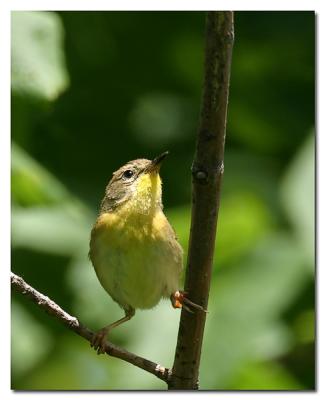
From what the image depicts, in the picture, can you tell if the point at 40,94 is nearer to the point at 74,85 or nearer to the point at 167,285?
the point at 167,285

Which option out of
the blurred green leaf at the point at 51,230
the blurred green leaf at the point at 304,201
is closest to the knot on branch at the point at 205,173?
the blurred green leaf at the point at 304,201

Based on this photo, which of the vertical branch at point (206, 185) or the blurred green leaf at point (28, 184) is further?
the blurred green leaf at point (28, 184)

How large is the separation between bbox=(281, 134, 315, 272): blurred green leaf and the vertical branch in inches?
35.3

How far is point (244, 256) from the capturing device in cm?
361

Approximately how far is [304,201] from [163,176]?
105 centimetres

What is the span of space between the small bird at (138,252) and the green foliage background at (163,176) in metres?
0.23

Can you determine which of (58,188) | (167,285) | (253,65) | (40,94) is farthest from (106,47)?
(167,285)

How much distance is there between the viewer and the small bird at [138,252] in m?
3.23

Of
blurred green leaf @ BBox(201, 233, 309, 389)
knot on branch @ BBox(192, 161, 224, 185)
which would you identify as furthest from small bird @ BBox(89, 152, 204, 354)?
knot on branch @ BBox(192, 161, 224, 185)

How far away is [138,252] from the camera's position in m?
3.25

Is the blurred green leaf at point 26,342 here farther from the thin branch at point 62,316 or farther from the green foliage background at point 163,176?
the thin branch at point 62,316

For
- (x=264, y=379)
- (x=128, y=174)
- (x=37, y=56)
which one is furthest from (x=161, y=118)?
(x=264, y=379)

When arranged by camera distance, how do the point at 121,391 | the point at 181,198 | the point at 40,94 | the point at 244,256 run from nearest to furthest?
the point at 40,94
the point at 121,391
the point at 244,256
the point at 181,198
